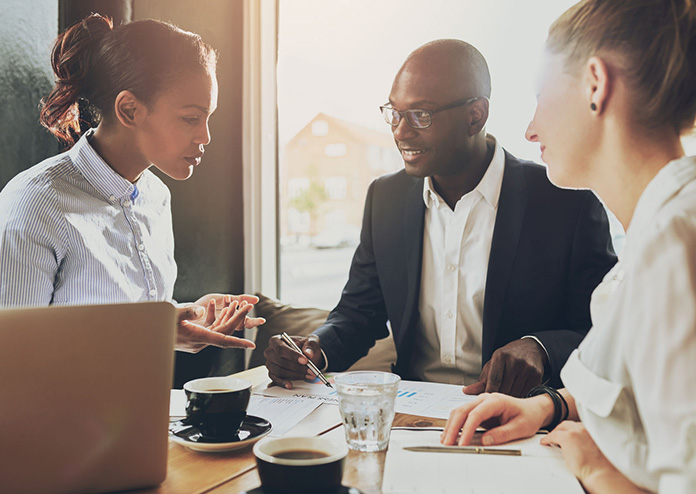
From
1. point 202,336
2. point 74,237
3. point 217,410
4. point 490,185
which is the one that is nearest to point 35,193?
point 74,237

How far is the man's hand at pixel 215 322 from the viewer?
1.18 meters

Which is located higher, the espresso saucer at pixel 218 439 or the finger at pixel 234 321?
the finger at pixel 234 321

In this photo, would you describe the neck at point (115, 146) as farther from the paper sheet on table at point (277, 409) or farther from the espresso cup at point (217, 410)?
the espresso cup at point (217, 410)

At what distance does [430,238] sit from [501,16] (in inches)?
39.7

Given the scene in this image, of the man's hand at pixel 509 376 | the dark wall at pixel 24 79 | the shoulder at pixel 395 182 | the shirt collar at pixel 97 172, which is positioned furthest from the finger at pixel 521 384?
the dark wall at pixel 24 79

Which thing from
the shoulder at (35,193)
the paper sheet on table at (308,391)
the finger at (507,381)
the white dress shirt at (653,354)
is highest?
the shoulder at (35,193)

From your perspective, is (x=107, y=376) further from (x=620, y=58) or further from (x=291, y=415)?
(x=620, y=58)

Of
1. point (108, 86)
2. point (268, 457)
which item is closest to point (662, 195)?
point (268, 457)

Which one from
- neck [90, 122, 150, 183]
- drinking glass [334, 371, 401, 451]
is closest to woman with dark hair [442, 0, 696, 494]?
drinking glass [334, 371, 401, 451]

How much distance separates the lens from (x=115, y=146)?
1.65m

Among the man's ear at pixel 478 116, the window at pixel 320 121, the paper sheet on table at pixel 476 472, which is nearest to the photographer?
the paper sheet on table at pixel 476 472

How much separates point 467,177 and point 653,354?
4.58 feet

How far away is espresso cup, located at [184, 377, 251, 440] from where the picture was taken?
94cm

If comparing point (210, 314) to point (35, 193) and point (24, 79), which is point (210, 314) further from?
point (24, 79)
